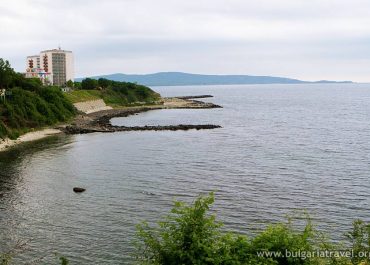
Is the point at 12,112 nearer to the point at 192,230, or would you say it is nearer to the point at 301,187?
the point at 301,187

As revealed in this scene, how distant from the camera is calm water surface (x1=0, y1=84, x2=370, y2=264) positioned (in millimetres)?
29250

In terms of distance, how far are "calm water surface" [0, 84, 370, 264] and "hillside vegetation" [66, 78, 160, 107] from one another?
79867 millimetres

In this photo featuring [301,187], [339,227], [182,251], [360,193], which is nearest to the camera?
[182,251]

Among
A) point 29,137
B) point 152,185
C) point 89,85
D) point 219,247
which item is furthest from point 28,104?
point 89,85

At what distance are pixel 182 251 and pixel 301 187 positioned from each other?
29.9 metres

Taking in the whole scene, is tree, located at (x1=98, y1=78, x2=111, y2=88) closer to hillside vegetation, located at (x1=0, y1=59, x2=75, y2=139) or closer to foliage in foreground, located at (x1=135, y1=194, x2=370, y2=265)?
hillside vegetation, located at (x1=0, y1=59, x2=75, y2=139)

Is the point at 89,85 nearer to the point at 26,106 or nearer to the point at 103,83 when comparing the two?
the point at 103,83

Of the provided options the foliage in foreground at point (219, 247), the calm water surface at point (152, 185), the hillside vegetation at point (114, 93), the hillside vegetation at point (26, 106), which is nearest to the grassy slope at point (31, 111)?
the hillside vegetation at point (26, 106)

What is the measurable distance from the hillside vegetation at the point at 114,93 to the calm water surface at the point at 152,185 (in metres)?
79.9

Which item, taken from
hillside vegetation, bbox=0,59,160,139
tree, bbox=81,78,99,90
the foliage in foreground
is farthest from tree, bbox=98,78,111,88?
the foliage in foreground

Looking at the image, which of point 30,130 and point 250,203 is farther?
point 30,130

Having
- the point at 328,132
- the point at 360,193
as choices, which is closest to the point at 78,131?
the point at 328,132

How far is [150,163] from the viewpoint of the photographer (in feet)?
178

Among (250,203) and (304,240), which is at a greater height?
(304,240)
